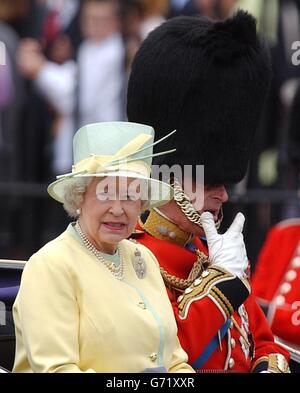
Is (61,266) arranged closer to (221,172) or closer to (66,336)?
(66,336)

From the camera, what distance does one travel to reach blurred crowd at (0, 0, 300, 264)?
7.07 metres

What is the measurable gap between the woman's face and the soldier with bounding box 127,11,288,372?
0.46 metres

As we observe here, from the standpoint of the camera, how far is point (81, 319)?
3.00m

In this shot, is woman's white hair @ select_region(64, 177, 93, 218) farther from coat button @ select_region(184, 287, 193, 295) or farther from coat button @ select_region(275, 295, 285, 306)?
coat button @ select_region(275, 295, 285, 306)

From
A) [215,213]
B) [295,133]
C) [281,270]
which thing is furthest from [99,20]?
[215,213]

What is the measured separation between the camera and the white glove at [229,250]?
3.53m

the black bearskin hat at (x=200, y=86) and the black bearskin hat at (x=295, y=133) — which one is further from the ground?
the black bearskin hat at (x=200, y=86)

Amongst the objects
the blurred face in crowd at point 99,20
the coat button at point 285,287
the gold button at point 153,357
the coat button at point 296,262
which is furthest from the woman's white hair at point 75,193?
the blurred face in crowd at point 99,20

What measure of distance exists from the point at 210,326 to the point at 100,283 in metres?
0.54

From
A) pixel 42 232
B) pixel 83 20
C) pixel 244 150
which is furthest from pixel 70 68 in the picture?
pixel 244 150
